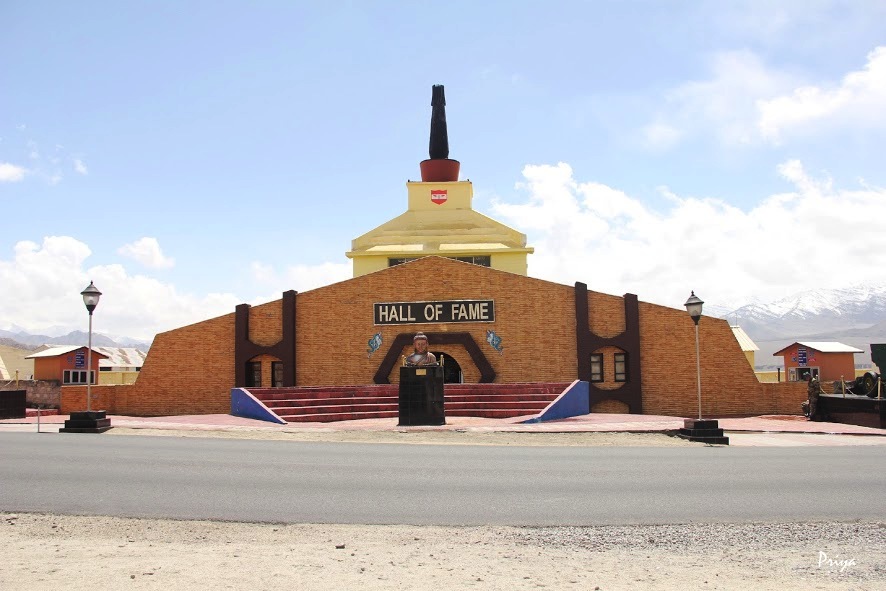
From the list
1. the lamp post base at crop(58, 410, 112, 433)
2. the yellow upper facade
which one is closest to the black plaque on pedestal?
the lamp post base at crop(58, 410, 112, 433)

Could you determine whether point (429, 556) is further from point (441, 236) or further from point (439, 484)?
point (441, 236)

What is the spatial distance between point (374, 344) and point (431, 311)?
8.20 ft

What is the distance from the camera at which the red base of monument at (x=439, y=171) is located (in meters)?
43.3

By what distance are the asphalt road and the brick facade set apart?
14551 mm

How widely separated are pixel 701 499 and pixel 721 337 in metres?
20.6

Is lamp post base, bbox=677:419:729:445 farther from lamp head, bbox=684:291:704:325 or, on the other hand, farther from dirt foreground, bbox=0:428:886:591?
dirt foreground, bbox=0:428:886:591

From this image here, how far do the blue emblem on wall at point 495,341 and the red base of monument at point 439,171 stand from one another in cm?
1584

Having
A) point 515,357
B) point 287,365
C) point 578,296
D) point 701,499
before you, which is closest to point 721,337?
point 578,296

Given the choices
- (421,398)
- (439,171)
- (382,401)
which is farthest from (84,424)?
(439,171)

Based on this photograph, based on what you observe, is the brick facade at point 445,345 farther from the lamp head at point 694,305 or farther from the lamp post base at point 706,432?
the lamp post base at point 706,432

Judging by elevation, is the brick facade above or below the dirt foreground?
above

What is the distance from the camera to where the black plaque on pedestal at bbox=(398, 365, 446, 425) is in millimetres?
19797

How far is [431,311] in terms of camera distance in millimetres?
29703

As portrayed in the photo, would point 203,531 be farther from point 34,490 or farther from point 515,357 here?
point 515,357
